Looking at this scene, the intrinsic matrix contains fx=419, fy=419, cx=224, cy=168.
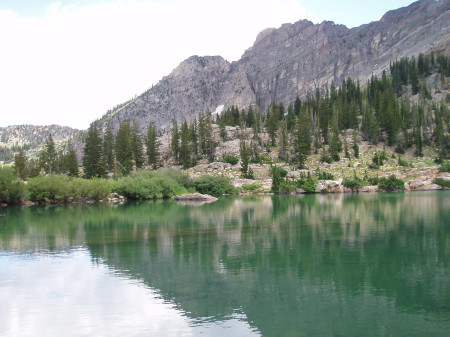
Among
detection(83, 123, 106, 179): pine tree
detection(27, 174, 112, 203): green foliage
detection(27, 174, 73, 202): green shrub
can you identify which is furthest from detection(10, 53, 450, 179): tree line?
detection(27, 174, 73, 202): green shrub

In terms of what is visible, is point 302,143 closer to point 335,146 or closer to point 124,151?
point 335,146

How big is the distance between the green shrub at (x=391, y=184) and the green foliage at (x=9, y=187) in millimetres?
64474

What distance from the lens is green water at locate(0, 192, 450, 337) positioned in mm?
13828

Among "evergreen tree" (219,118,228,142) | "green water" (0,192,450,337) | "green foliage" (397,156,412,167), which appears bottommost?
"green water" (0,192,450,337)

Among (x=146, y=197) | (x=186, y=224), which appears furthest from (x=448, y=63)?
(x=186, y=224)

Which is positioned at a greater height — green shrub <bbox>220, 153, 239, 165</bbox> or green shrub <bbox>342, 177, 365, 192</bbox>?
green shrub <bbox>220, 153, 239, 165</bbox>

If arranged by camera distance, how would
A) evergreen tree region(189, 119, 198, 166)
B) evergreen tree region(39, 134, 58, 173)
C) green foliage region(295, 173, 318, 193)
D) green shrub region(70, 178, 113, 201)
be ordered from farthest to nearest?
1. evergreen tree region(189, 119, 198, 166)
2. evergreen tree region(39, 134, 58, 173)
3. green foliage region(295, 173, 318, 193)
4. green shrub region(70, 178, 113, 201)

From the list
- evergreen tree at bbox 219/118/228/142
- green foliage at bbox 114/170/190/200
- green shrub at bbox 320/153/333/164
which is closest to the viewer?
green foliage at bbox 114/170/190/200

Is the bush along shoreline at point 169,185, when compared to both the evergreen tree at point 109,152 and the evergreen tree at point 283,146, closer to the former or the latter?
the evergreen tree at point 283,146

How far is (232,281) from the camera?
1864 cm

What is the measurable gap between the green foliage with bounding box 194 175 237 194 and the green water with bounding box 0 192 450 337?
5177 centimetres

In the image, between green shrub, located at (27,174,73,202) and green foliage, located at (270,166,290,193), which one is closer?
green shrub, located at (27,174,73,202)

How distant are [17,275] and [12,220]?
89.5 ft

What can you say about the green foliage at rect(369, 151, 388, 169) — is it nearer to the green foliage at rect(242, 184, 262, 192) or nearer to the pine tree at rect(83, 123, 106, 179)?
the green foliage at rect(242, 184, 262, 192)
